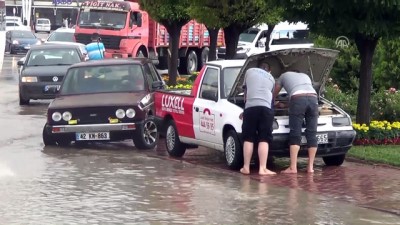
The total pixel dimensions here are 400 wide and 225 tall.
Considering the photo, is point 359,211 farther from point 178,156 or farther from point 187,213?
point 178,156

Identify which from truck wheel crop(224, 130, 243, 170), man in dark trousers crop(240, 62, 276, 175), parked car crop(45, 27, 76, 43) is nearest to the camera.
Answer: man in dark trousers crop(240, 62, 276, 175)

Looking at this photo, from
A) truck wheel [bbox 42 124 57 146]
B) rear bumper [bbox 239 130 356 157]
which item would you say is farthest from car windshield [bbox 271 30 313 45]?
rear bumper [bbox 239 130 356 157]

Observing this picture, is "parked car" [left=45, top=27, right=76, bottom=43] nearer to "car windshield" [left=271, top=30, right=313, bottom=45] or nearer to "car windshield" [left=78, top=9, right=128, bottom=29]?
"car windshield" [left=78, top=9, right=128, bottom=29]

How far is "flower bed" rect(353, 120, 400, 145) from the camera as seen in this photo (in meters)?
17.0

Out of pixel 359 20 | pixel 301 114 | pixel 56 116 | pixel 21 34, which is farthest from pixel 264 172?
pixel 21 34

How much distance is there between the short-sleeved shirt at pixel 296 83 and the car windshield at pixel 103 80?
14.7 ft

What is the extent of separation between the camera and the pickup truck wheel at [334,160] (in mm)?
15273

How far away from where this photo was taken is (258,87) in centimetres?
1428

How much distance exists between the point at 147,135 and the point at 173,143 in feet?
3.58

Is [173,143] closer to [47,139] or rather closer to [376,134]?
[47,139]

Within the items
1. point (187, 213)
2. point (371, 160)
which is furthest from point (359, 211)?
point (371, 160)

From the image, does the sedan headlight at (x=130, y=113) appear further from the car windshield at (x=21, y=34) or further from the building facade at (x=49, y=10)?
the building facade at (x=49, y=10)

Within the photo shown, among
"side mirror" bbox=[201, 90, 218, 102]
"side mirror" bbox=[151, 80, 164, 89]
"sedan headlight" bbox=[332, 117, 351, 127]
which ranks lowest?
"sedan headlight" bbox=[332, 117, 351, 127]

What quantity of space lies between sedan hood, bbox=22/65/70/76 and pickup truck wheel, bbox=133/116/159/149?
349 inches
